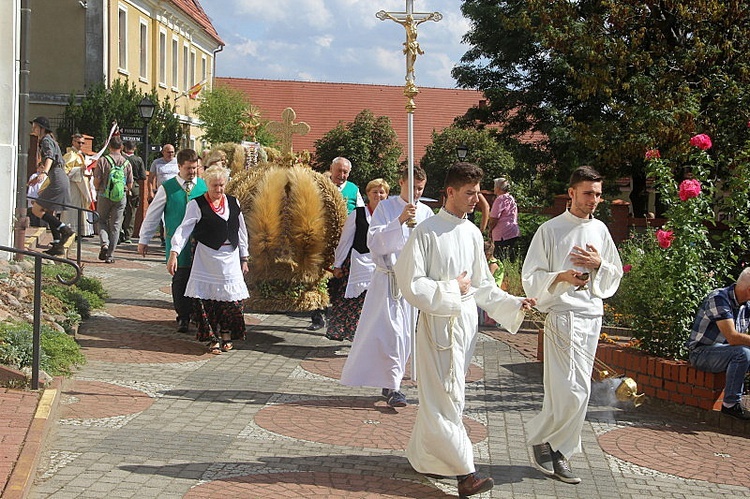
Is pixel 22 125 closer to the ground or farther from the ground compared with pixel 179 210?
farther from the ground

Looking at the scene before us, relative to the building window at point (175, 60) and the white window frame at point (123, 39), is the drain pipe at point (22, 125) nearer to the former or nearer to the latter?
the white window frame at point (123, 39)

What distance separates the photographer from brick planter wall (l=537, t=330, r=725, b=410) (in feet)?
28.2

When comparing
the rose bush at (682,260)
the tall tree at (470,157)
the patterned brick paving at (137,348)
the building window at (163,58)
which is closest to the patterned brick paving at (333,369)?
the patterned brick paving at (137,348)

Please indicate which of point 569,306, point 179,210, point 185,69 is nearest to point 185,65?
point 185,69

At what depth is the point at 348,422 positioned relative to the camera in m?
7.80

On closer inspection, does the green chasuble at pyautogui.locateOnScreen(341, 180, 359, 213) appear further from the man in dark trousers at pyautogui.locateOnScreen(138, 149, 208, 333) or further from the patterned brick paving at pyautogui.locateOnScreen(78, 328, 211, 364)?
the patterned brick paving at pyautogui.locateOnScreen(78, 328, 211, 364)

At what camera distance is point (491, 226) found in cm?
1731

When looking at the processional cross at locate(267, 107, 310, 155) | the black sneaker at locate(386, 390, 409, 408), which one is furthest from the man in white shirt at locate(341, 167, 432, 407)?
the processional cross at locate(267, 107, 310, 155)

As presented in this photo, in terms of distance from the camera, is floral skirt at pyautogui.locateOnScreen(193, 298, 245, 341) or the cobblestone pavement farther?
floral skirt at pyautogui.locateOnScreen(193, 298, 245, 341)

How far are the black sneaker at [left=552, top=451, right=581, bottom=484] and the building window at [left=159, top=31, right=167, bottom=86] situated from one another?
38270mm

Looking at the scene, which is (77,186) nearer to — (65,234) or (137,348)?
(65,234)

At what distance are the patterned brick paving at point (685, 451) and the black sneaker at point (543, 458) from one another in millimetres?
→ 812

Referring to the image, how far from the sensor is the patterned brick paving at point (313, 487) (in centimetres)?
590

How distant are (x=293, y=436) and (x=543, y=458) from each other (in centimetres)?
177
